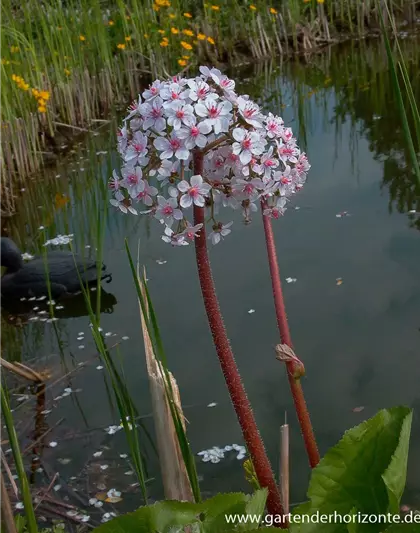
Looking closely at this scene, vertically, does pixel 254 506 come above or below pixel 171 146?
below

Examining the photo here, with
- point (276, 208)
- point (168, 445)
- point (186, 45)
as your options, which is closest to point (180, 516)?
point (168, 445)

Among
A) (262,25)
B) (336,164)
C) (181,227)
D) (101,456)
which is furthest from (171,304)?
(262,25)

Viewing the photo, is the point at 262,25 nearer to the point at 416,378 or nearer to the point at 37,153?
the point at 37,153

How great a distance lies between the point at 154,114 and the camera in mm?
1204

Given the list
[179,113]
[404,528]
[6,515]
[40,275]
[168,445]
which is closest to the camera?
[404,528]

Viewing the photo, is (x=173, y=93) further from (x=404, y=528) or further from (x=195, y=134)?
(x=404, y=528)

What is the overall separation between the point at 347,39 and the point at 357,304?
735 cm

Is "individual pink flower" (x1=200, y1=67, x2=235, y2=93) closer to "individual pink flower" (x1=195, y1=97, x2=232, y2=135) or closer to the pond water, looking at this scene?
"individual pink flower" (x1=195, y1=97, x2=232, y2=135)

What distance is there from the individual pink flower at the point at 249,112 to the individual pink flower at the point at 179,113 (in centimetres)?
9

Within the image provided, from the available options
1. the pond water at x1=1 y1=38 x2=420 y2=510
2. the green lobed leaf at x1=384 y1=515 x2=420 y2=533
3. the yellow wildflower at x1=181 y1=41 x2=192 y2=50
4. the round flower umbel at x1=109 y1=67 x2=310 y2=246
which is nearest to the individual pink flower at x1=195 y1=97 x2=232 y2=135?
the round flower umbel at x1=109 y1=67 x2=310 y2=246

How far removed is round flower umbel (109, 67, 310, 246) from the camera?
3.92 feet

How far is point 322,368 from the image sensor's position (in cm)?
290

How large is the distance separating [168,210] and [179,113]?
0.17m

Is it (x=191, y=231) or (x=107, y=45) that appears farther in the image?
(x=107, y=45)
